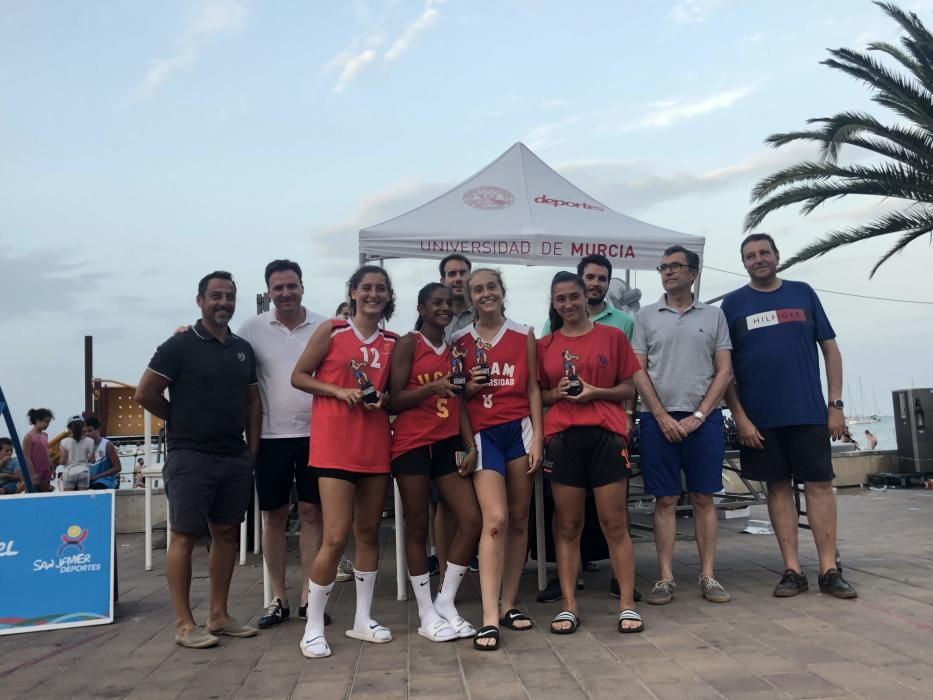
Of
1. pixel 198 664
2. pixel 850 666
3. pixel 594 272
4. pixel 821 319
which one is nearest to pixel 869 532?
pixel 821 319

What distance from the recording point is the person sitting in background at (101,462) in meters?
11.4

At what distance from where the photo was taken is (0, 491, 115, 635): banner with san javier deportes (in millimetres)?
4758

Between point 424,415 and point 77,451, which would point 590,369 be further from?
point 77,451

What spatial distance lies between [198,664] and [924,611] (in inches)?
144

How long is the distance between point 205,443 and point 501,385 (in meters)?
1.55

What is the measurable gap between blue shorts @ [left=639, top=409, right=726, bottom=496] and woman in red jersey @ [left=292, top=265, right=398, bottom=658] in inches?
64.6

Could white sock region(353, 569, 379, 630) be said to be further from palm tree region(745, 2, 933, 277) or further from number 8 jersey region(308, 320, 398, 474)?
palm tree region(745, 2, 933, 277)

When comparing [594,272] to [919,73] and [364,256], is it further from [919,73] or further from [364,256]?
[919,73]

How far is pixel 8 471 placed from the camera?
1090 centimetres

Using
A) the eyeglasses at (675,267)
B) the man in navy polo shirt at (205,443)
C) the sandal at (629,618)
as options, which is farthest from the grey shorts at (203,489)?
the eyeglasses at (675,267)

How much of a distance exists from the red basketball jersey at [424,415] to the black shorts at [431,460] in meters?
0.03

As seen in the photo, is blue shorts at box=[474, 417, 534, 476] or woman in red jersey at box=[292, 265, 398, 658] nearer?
woman in red jersey at box=[292, 265, 398, 658]

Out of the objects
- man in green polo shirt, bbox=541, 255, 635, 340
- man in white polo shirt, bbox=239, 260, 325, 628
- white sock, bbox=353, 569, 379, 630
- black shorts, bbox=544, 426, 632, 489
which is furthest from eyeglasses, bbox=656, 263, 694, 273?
white sock, bbox=353, 569, 379, 630

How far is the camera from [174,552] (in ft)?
13.5
